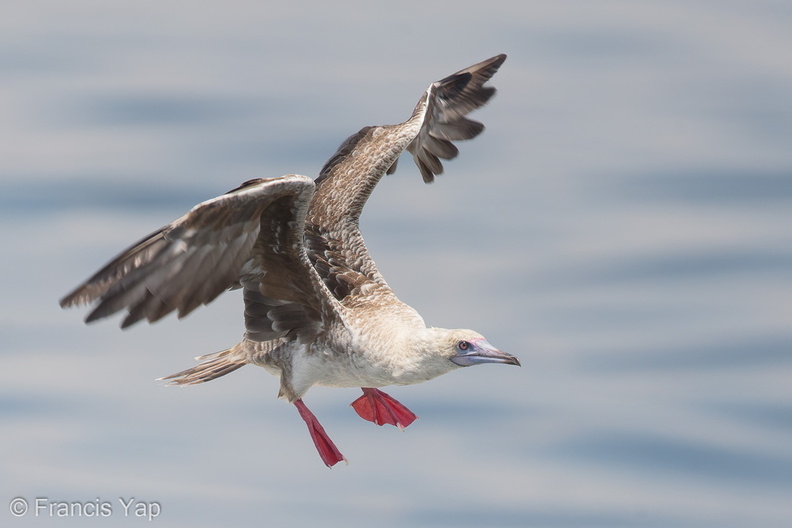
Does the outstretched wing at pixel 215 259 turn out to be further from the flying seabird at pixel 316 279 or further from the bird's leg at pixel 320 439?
the bird's leg at pixel 320 439

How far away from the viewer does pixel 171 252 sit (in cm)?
991

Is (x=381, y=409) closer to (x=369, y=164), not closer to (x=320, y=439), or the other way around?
(x=320, y=439)

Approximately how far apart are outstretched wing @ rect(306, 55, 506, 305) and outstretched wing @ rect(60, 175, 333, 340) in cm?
138

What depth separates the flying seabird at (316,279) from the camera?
9.88 meters

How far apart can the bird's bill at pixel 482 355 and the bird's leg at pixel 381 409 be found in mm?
2565

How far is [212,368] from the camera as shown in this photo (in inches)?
502

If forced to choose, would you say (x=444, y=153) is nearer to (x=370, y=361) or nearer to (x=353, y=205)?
(x=353, y=205)

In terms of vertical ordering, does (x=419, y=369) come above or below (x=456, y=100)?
below

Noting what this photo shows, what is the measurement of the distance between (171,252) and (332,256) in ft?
11.8

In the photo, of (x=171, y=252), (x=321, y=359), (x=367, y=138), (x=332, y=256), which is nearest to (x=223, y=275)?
(x=171, y=252)

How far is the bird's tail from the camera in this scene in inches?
498

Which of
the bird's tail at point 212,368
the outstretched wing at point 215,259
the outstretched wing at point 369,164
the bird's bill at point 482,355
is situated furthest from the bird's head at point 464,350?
the bird's tail at point 212,368

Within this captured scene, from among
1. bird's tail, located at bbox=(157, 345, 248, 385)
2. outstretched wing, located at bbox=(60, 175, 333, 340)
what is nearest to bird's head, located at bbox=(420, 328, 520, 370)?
outstretched wing, located at bbox=(60, 175, 333, 340)

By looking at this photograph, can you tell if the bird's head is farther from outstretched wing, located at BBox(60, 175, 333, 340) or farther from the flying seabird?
outstretched wing, located at BBox(60, 175, 333, 340)
